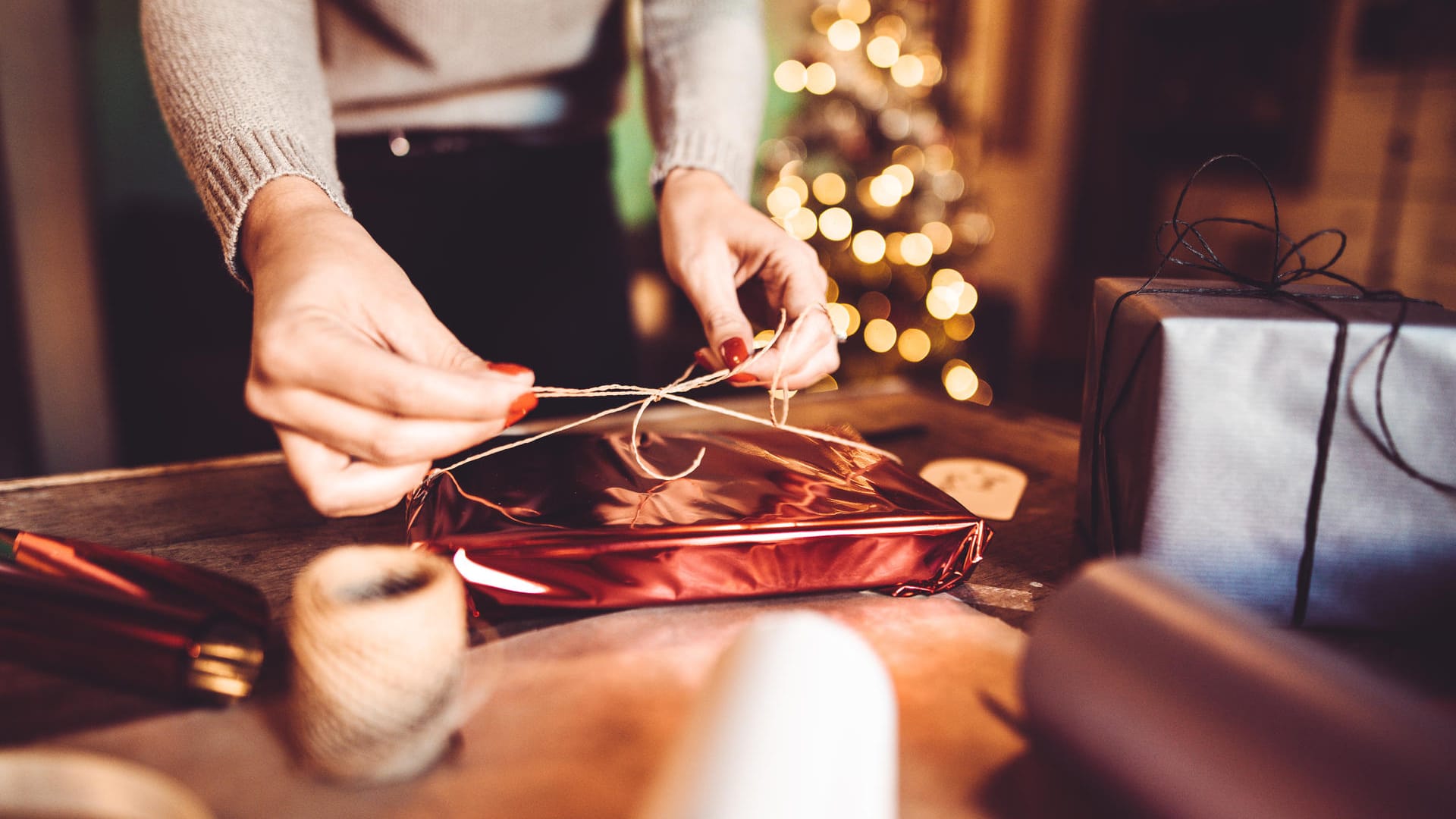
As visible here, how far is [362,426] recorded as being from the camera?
19.3 inches

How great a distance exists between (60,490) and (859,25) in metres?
2.64

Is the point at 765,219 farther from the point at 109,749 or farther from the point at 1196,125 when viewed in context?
the point at 1196,125

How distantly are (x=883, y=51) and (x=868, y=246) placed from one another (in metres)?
0.66

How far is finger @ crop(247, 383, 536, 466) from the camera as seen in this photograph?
18.8 inches

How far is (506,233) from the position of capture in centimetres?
109

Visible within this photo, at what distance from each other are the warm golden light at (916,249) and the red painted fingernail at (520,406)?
2.46m

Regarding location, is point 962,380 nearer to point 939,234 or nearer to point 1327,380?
point 939,234

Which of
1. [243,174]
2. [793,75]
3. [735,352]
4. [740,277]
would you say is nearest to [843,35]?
[793,75]

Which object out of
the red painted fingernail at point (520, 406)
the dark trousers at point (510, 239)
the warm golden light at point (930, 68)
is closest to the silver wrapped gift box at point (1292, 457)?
the red painted fingernail at point (520, 406)

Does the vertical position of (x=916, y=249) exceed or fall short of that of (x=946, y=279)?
it exceeds it

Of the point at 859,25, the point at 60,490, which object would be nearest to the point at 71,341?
the point at 60,490

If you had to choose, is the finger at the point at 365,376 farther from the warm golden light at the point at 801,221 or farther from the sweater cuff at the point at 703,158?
the warm golden light at the point at 801,221

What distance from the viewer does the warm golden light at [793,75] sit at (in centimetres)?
285

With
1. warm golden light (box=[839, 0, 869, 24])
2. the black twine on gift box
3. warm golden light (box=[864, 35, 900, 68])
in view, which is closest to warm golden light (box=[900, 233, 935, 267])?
warm golden light (box=[864, 35, 900, 68])
